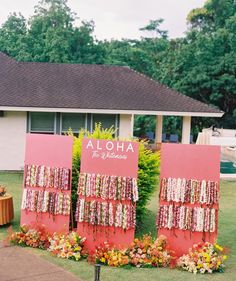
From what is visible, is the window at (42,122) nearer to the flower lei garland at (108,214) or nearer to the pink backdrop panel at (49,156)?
the pink backdrop panel at (49,156)

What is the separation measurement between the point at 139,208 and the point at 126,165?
87.2 inches

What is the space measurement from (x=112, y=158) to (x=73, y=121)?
11795mm

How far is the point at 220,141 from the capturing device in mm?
27203

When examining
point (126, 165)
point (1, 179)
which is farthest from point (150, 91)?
point (126, 165)

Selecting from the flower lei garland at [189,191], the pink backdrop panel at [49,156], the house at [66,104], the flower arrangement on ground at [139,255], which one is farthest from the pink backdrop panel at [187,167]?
the house at [66,104]

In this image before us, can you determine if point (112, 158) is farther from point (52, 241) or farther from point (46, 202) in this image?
point (52, 241)

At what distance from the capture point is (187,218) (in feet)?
34.5

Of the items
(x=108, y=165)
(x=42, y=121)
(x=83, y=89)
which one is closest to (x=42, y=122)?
(x=42, y=121)

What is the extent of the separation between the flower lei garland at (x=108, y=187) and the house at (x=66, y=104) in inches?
422

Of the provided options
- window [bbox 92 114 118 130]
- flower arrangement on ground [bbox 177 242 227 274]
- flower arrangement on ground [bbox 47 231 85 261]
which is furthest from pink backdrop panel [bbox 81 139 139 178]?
window [bbox 92 114 118 130]

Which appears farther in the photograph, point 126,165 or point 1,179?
point 1,179

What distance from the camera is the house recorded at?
70.8ft

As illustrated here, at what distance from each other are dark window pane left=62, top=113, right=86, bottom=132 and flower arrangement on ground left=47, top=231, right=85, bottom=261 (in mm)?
11390

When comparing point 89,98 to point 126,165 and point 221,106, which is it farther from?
point 221,106
